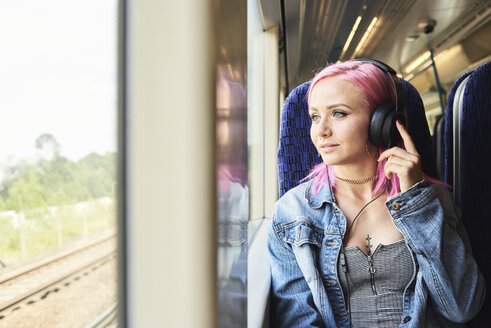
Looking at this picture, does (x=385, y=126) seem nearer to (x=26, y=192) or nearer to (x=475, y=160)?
(x=475, y=160)

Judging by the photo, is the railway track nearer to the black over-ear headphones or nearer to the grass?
the grass

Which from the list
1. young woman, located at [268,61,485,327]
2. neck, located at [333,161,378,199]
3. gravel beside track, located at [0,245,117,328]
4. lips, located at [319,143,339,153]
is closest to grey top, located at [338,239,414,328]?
young woman, located at [268,61,485,327]

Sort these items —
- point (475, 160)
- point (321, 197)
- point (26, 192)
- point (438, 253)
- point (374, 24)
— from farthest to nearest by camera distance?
point (374, 24), point (475, 160), point (321, 197), point (438, 253), point (26, 192)

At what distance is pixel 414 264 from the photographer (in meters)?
0.75

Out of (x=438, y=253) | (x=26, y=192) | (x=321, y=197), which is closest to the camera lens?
(x=26, y=192)

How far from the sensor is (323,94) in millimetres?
793

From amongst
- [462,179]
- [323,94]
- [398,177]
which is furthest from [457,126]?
[323,94]

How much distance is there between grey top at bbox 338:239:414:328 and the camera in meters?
0.74

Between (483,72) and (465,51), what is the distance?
201cm

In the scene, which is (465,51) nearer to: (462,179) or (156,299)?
(462,179)

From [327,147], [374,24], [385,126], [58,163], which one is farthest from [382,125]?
[374,24]

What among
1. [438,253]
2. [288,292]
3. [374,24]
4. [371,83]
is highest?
[374,24]

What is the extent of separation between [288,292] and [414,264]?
28cm

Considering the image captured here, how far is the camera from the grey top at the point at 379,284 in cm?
74
